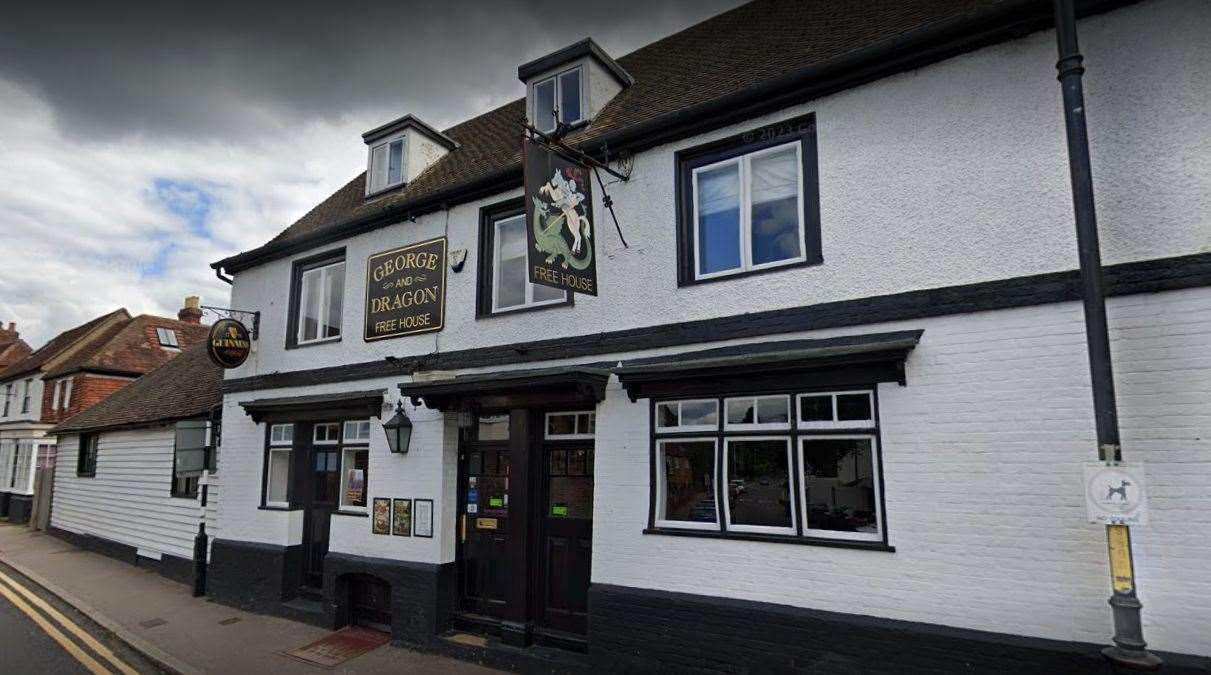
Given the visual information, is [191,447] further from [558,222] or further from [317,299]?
[558,222]

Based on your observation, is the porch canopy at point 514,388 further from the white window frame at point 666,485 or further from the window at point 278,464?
the window at point 278,464

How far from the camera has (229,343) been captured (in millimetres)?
11320

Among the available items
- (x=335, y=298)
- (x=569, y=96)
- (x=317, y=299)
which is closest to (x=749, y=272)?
(x=569, y=96)

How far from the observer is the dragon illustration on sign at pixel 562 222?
6703mm

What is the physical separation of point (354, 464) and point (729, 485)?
6.28 meters

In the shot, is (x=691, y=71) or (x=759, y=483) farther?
(x=691, y=71)

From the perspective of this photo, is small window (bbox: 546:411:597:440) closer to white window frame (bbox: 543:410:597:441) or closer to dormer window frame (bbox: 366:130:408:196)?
white window frame (bbox: 543:410:597:441)

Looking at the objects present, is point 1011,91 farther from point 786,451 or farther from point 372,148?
point 372,148

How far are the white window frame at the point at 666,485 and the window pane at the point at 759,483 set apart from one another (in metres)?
0.14

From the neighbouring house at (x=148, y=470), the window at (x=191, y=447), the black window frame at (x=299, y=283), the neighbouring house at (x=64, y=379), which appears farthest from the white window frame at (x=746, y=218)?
the neighbouring house at (x=64, y=379)

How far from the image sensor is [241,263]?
12.2 metres

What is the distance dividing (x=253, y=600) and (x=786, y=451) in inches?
359

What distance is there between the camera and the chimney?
2930cm

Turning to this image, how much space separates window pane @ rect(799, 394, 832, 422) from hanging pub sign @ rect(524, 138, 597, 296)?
255cm
